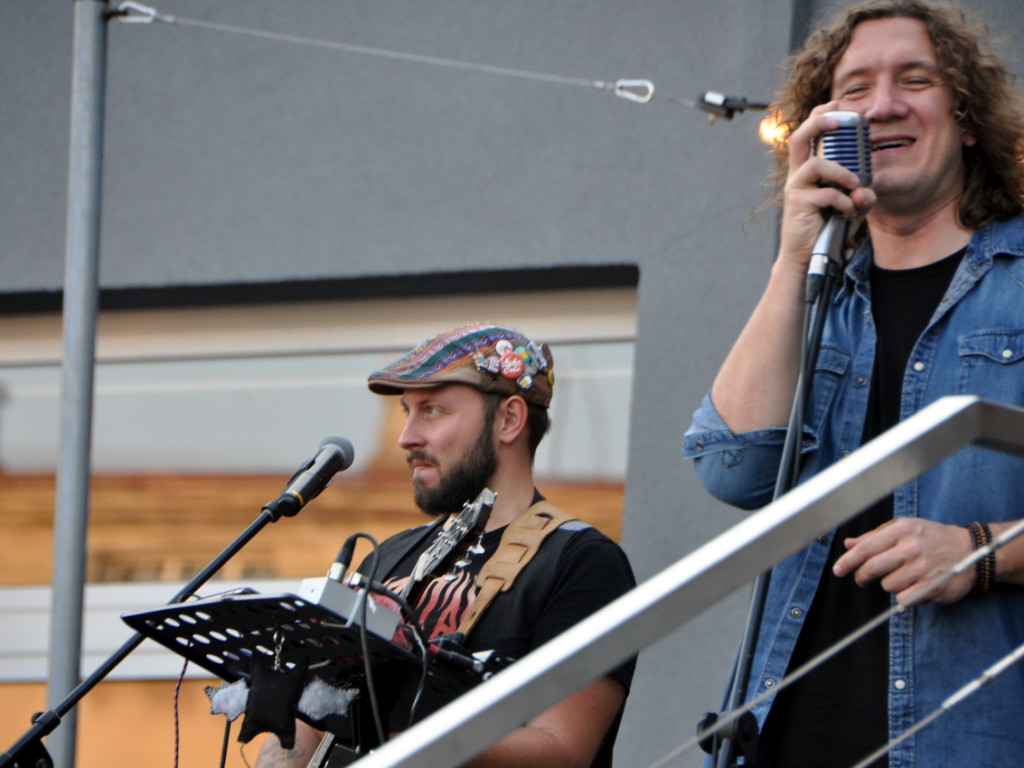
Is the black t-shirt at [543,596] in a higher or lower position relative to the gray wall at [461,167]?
lower

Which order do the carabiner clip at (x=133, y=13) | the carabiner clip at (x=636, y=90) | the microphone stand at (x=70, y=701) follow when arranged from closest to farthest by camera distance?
the microphone stand at (x=70, y=701) < the carabiner clip at (x=133, y=13) < the carabiner clip at (x=636, y=90)

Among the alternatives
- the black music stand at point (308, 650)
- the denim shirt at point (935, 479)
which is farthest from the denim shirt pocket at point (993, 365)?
the black music stand at point (308, 650)

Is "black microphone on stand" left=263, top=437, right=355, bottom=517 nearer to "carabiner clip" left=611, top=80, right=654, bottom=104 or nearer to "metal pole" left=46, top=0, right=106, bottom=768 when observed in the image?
"metal pole" left=46, top=0, right=106, bottom=768

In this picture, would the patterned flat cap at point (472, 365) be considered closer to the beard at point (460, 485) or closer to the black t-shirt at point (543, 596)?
the beard at point (460, 485)

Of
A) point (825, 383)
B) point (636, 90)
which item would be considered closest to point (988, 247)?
point (825, 383)

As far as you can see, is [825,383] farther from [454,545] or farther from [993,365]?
[454,545]

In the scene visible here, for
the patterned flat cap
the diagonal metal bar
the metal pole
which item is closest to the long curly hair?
the patterned flat cap

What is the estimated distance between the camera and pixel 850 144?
1.92 m

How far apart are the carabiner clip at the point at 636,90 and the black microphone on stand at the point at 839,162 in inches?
80.8

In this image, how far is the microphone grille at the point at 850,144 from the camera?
6.29ft

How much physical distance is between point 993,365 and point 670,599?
3.84 ft

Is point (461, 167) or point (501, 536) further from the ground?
point (461, 167)

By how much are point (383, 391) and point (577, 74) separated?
186 centimetres

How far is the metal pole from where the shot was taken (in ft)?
10.3
